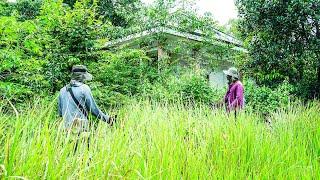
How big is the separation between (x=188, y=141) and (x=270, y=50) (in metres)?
9.00

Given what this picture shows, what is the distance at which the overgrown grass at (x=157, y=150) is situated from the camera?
191 cm

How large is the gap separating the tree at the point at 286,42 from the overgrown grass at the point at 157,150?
23.8ft

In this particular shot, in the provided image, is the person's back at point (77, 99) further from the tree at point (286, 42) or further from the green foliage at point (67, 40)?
the tree at point (286, 42)

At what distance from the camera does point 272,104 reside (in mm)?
10664

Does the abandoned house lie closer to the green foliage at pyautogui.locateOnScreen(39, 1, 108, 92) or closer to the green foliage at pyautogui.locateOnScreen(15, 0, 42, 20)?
the green foliage at pyautogui.locateOnScreen(39, 1, 108, 92)

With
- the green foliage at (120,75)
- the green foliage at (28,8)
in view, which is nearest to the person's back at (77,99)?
the green foliage at (120,75)

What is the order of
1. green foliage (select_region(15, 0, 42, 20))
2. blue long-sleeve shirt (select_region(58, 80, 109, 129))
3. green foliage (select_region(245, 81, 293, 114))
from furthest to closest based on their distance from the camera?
1. green foliage (select_region(15, 0, 42, 20))
2. green foliage (select_region(245, 81, 293, 114))
3. blue long-sleeve shirt (select_region(58, 80, 109, 129))

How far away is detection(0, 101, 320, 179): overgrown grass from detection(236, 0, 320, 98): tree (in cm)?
726

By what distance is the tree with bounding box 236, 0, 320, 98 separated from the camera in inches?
445

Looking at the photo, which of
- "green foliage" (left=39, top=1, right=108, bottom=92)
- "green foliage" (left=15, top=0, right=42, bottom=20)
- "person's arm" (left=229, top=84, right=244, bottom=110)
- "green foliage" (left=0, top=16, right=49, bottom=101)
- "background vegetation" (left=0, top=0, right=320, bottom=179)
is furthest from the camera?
"green foliage" (left=15, top=0, right=42, bottom=20)

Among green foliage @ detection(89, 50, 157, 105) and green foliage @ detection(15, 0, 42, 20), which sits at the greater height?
green foliage @ detection(15, 0, 42, 20)

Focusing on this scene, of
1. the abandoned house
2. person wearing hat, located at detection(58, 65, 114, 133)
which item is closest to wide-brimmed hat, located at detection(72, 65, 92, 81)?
person wearing hat, located at detection(58, 65, 114, 133)

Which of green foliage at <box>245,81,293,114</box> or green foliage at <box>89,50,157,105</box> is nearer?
green foliage at <box>89,50,157,105</box>

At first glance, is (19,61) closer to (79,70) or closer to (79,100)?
(79,70)
